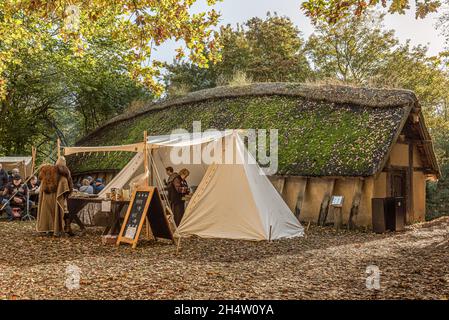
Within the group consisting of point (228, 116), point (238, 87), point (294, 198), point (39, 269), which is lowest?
point (39, 269)

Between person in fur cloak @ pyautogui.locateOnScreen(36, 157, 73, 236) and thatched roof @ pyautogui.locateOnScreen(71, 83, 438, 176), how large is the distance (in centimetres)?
616

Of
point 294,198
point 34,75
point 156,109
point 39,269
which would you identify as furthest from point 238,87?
point 39,269

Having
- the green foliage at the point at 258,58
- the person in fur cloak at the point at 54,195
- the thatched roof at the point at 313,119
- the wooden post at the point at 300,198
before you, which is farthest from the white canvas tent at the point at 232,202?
the green foliage at the point at 258,58

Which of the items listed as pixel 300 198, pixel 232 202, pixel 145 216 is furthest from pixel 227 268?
pixel 300 198

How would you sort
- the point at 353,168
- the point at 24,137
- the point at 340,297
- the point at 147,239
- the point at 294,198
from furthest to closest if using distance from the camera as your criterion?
1. the point at 24,137
2. the point at 294,198
3. the point at 353,168
4. the point at 147,239
5. the point at 340,297

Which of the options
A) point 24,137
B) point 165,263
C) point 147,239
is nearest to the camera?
point 165,263

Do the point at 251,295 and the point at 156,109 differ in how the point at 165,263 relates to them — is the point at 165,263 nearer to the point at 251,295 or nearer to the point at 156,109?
the point at 251,295

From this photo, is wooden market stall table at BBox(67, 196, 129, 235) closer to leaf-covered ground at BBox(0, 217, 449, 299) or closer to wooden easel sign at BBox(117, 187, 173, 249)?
leaf-covered ground at BBox(0, 217, 449, 299)

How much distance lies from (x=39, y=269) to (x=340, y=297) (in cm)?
410

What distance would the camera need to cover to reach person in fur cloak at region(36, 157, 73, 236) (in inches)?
413

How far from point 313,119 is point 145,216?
25.4 feet

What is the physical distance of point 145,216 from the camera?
9016 mm

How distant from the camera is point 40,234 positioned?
11.0 m

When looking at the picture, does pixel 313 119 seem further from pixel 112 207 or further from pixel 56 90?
pixel 56 90
